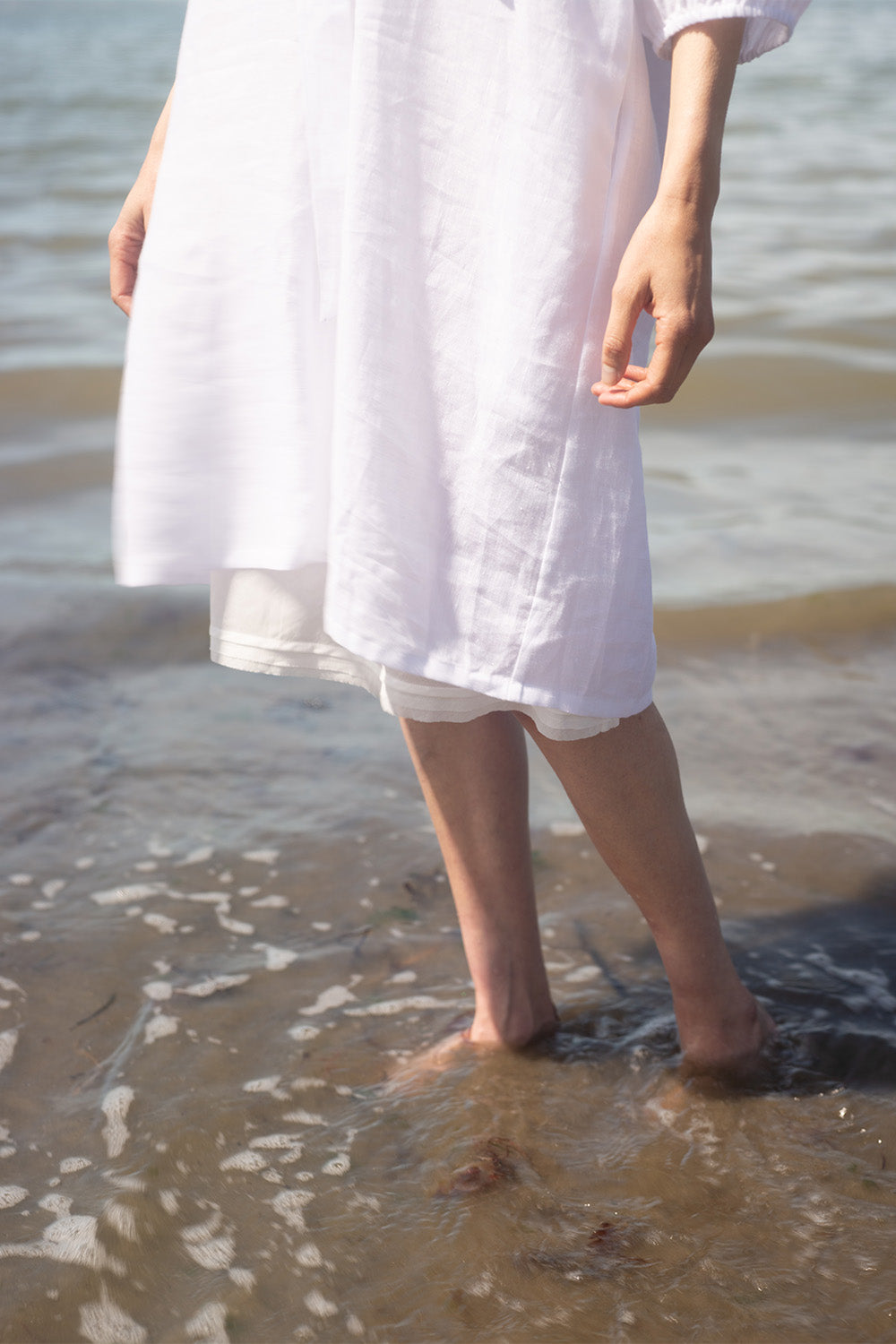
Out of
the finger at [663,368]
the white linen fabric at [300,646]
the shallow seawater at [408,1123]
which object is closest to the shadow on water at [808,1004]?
the shallow seawater at [408,1123]

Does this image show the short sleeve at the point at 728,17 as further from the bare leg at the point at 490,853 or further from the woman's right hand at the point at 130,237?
the bare leg at the point at 490,853

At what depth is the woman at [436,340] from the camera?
3.48 feet

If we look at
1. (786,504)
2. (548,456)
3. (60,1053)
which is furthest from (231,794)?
(786,504)

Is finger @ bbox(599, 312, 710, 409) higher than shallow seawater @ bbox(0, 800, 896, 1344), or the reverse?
finger @ bbox(599, 312, 710, 409)

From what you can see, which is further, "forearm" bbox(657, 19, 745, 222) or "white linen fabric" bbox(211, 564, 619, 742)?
"white linen fabric" bbox(211, 564, 619, 742)

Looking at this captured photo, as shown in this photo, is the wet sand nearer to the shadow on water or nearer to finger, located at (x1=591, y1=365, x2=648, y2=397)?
the shadow on water

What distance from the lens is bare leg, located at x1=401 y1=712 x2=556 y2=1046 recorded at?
1.44 metres

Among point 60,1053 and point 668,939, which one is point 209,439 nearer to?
point 668,939

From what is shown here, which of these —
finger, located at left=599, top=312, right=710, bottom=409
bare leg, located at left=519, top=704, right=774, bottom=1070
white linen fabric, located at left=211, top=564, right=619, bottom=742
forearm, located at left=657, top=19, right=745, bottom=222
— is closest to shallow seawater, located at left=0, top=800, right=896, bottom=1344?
bare leg, located at left=519, top=704, right=774, bottom=1070

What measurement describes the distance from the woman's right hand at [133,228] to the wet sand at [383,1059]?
37.5 inches

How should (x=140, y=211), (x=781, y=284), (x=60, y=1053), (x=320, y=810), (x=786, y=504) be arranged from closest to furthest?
(x=140, y=211)
(x=60, y=1053)
(x=320, y=810)
(x=786, y=504)
(x=781, y=284)

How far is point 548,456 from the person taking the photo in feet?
3.61

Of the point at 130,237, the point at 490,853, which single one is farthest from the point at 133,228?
the point at 490,853

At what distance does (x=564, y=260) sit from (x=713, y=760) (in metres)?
1.48
